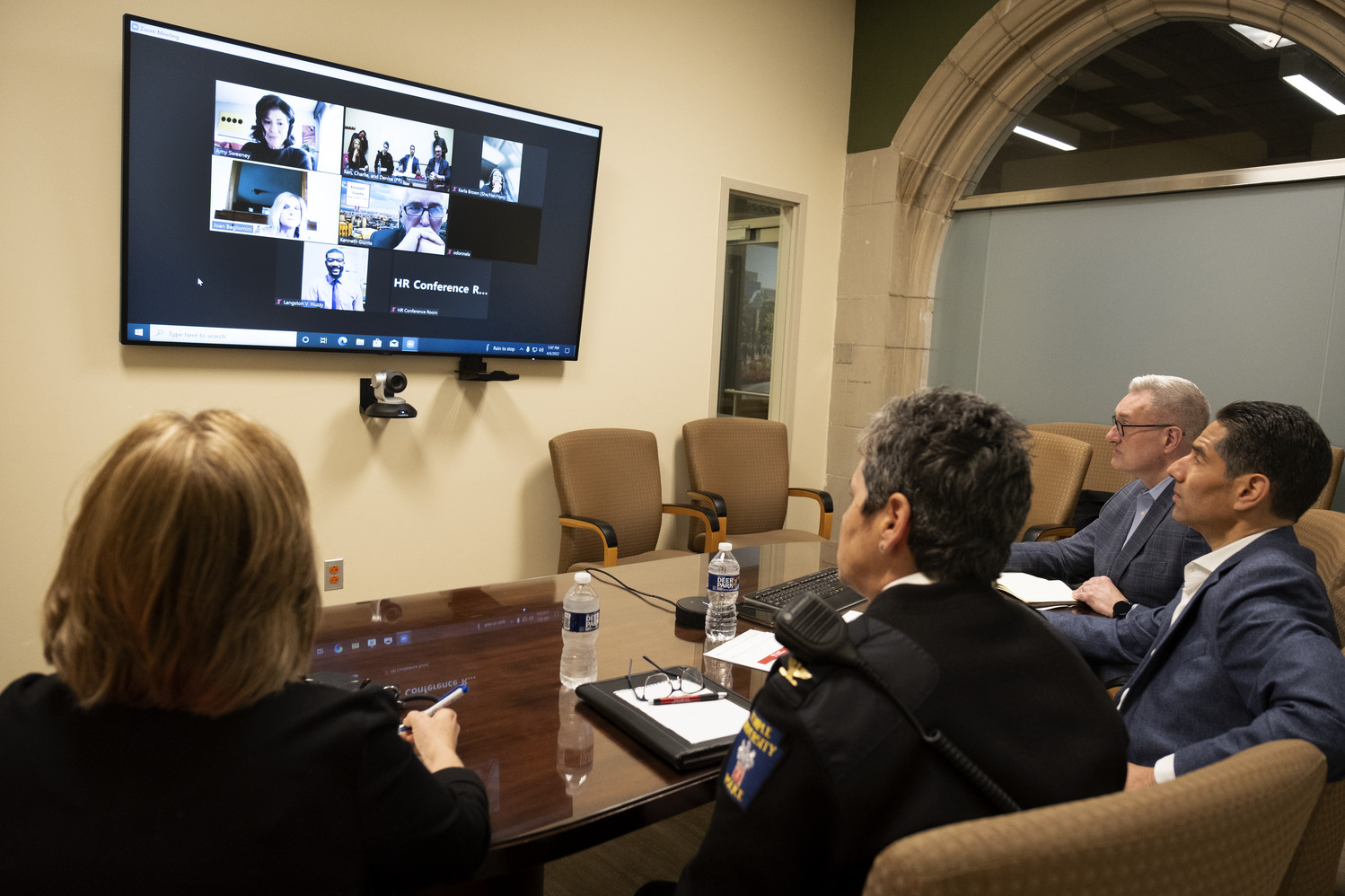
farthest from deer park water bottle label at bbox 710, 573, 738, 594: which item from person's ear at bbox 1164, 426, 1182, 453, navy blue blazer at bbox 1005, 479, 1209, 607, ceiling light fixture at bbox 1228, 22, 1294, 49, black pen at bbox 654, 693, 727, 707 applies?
ceiling light fixture at bbox 1228, 22, 1294, 49

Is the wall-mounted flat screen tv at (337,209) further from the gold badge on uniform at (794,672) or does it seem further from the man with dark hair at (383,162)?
the gold badge on uniform at (794,672)

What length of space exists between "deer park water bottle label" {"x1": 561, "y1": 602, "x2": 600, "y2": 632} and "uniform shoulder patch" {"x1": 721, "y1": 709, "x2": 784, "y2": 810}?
73cm

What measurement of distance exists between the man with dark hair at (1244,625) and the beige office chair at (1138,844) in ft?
2.07

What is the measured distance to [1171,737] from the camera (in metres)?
1.68

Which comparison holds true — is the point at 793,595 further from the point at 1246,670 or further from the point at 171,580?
the point at 171,580

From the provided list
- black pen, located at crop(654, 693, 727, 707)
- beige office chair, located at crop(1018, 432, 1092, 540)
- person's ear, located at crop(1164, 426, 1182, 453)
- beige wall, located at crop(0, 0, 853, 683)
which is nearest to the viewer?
black pen, located at crop(654, 693, 727, 707)

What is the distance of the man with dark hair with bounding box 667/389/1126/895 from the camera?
0.93 metres

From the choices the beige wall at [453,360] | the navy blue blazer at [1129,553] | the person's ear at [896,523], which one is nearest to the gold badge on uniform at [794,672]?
the person's ear at [896,523]

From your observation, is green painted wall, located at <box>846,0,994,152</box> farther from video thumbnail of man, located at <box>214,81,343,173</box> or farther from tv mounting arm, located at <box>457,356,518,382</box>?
video thumbnail of man, located at <box>214,81,343,173</box>

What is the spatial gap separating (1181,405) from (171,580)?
2.67 m

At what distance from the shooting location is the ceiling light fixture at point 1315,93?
150 inches

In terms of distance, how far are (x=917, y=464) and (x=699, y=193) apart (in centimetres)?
363

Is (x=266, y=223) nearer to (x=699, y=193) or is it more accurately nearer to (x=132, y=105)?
(x=132, y=105)

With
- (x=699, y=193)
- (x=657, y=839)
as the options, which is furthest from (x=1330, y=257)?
(x=657, y=839)
